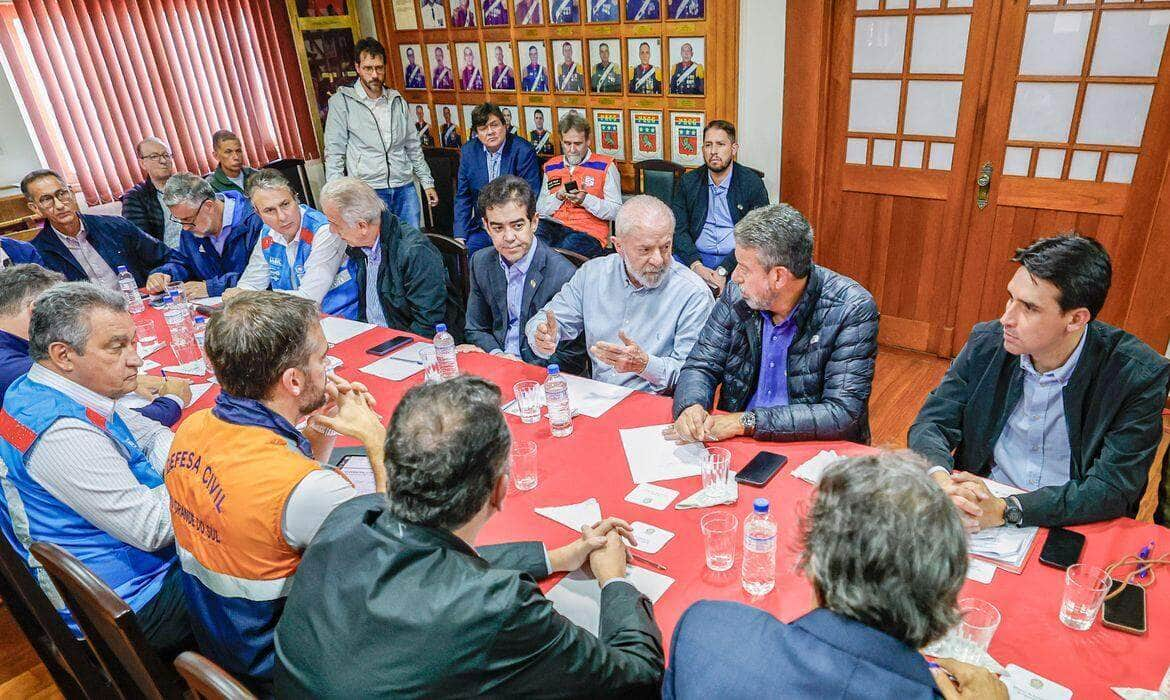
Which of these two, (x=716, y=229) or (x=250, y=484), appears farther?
(x=716, y=229)

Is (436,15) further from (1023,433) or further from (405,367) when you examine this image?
(1023,433)

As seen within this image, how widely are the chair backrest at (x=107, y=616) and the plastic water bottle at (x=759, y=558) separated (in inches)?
48.4

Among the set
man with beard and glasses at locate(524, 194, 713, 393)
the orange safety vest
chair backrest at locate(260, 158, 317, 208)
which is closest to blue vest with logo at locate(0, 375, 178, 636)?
man with beard and glasses at locate(524, 194, 713, 393)

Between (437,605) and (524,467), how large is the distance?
87 centimetres

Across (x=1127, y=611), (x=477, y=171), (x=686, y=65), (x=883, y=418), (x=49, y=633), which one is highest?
(x=686, y=65)

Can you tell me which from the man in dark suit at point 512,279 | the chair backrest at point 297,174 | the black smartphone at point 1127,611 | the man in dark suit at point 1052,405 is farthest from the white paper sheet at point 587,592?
the chair backrest at point 297,174

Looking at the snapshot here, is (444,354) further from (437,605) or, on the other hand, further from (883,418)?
(883,418)

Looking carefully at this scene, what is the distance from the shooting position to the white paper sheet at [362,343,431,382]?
109 inches

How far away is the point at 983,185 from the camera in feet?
12.8

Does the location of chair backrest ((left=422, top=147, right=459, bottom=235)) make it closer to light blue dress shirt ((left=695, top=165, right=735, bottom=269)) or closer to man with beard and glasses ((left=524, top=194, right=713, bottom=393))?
light blue dress shirt ((left=695, top=165, right=735, bottom=269))

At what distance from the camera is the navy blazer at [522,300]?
3.17 meters

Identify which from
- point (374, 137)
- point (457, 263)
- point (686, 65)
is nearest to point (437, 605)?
point (457, 263)

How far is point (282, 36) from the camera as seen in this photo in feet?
20.1

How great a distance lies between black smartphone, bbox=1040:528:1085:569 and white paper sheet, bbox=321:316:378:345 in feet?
8.88
